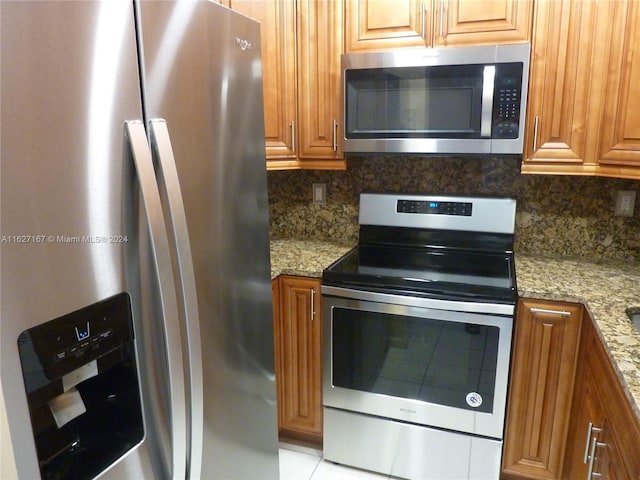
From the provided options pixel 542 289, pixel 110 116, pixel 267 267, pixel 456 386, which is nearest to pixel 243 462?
pixel 267 267

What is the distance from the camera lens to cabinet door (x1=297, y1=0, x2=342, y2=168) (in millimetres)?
1927

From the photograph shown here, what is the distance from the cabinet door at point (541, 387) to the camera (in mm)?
1635

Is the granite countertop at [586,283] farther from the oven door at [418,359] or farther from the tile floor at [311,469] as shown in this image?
the tile floor at [311,469]

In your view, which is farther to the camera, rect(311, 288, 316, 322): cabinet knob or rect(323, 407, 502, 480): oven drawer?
rect(311, 288, 316, 322): cabinet knob

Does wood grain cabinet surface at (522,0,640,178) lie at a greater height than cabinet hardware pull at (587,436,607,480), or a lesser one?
greater

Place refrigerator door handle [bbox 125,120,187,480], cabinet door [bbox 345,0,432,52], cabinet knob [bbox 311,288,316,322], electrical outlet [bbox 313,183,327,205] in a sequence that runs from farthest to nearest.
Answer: electrical outlet [bbox 313,183,327,205] < cabinet knob [bbox 311,288,316,322] < cabinet door [bbox 345,0,432,52] < refrigerator door handle [bbox 125,120,187,480]

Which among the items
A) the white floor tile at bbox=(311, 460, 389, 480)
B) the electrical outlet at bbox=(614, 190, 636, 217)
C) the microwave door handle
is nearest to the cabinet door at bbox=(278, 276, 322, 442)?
the white floor tile at bbox=(311, 460, 389, 480)

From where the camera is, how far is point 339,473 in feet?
6.67

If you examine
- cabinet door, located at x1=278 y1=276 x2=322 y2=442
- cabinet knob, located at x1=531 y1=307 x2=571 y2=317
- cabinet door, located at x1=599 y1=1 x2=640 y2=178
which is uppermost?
cabinet door, located at x1=599 y1=1 x2=640 y2=178

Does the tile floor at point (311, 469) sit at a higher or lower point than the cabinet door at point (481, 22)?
lower

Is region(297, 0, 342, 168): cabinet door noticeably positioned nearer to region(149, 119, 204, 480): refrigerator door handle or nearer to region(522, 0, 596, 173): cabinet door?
region(522, 0, 596, 173): cabinet door

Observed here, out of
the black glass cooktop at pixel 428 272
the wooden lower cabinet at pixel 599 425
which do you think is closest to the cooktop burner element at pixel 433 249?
the black glass cooktop at pixel 428 272

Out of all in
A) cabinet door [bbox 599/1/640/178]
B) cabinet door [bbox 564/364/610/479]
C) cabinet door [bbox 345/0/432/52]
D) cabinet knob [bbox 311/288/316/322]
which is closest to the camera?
cabinet door [bbox 564/364/610/479]

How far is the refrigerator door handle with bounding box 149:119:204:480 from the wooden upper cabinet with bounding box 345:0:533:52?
3.98 ft
